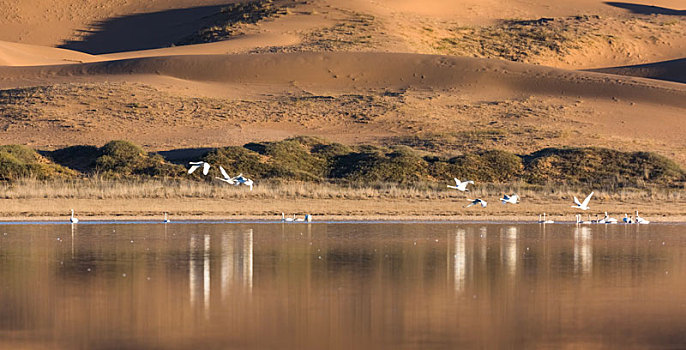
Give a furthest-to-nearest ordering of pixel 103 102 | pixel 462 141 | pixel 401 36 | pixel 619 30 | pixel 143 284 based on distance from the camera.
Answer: pixel 619 30 → pixel 401 36 → pixel 103 102 → pixel 462 141 → pixel 143 284

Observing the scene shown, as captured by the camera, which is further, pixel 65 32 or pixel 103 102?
pixel 65 32

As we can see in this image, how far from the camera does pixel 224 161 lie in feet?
129

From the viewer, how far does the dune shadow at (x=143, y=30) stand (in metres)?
96.6

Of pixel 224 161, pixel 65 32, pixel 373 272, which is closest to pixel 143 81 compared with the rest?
pixel 224 161

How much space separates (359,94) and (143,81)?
11.6 metres

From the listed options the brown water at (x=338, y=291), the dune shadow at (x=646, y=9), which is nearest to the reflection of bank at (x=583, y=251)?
the brown water at (x=338, y=291)

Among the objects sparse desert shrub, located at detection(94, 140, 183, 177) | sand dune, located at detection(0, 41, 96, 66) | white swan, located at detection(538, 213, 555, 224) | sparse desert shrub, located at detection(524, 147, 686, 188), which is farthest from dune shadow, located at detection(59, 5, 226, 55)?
white swan, located at detection(538, 213, 555, 224)

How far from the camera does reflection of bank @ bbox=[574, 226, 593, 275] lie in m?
16.9

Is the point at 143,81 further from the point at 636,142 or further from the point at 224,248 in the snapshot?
the point at 224,248

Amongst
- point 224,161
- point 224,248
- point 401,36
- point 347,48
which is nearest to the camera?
point 224,248

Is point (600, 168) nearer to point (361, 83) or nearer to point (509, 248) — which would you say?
point (509, 248)

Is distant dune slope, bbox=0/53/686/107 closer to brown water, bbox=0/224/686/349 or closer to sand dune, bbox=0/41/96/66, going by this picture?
sand dune, bbox=0/41/96/66

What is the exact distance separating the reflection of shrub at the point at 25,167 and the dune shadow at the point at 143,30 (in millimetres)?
53280

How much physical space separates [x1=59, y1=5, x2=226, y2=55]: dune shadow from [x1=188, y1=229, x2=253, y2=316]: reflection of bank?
72960mm
